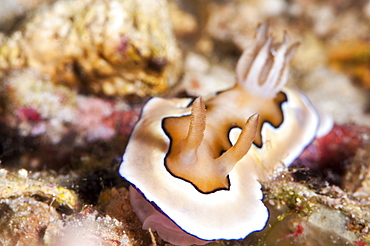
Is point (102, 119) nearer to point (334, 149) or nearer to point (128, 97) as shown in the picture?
point (128, 97)

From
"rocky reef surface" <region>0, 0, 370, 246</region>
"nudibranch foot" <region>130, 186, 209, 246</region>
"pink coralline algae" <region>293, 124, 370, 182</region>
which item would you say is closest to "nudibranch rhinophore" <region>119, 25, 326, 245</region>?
"nudibranch foot" <region>130, 186, 209, 246</region>

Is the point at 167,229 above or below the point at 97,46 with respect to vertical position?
below

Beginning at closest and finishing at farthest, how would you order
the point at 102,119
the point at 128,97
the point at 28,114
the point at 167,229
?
the point at 167,229, the point at 28,114, the point at 102,119, the point at 128,97

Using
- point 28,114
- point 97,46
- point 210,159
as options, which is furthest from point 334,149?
point 28,114

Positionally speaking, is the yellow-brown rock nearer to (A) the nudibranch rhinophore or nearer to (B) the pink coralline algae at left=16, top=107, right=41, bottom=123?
(B) the pink coralline algae at left=16, top=107, right=41, bottom=123

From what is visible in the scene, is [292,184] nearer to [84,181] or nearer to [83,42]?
[84,181]

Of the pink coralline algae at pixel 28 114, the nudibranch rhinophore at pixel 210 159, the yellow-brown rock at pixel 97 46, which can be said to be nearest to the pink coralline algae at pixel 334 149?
the nudibranch rhinophore at pixel 210 159

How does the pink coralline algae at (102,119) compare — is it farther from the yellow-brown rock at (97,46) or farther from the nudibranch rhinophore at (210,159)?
the nudibranch rhinophore at (210,159)

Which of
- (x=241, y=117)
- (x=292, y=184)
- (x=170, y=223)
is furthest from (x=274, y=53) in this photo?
(x=170, y=223)
